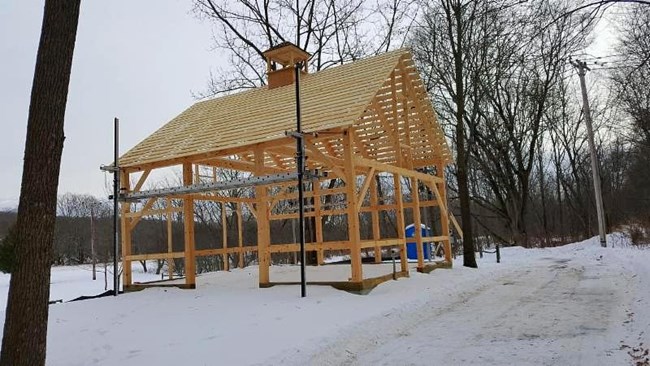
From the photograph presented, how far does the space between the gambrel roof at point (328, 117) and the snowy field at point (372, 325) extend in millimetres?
3157

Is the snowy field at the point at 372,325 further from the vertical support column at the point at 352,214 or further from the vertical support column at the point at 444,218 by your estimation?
the vertical support column at the point at 444,218

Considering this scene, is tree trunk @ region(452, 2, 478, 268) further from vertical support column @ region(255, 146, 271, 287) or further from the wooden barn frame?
vertical support column @ region(255, 146, 271, 287)

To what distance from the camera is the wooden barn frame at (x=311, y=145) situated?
955 centimetres

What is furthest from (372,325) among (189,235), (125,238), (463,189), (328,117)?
(463,189)

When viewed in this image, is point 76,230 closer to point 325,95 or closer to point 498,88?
point 498,88

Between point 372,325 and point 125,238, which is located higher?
point 125,238

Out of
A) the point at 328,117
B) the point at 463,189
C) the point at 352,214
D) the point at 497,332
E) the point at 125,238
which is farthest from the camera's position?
the point at 463,189

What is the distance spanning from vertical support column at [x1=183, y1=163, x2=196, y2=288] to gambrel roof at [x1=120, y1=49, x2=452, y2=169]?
0.54 meters

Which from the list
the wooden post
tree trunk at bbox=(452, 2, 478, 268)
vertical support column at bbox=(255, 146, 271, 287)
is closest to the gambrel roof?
the wooden post

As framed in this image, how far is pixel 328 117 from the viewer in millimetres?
9547

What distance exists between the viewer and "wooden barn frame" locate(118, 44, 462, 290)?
955 cm

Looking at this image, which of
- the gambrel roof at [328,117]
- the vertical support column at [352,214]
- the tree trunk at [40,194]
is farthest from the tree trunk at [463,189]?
the tree trunk at [40,194]

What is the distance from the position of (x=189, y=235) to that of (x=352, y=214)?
4.16 meters

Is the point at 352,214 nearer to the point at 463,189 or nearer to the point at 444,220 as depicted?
the point at 444,220
